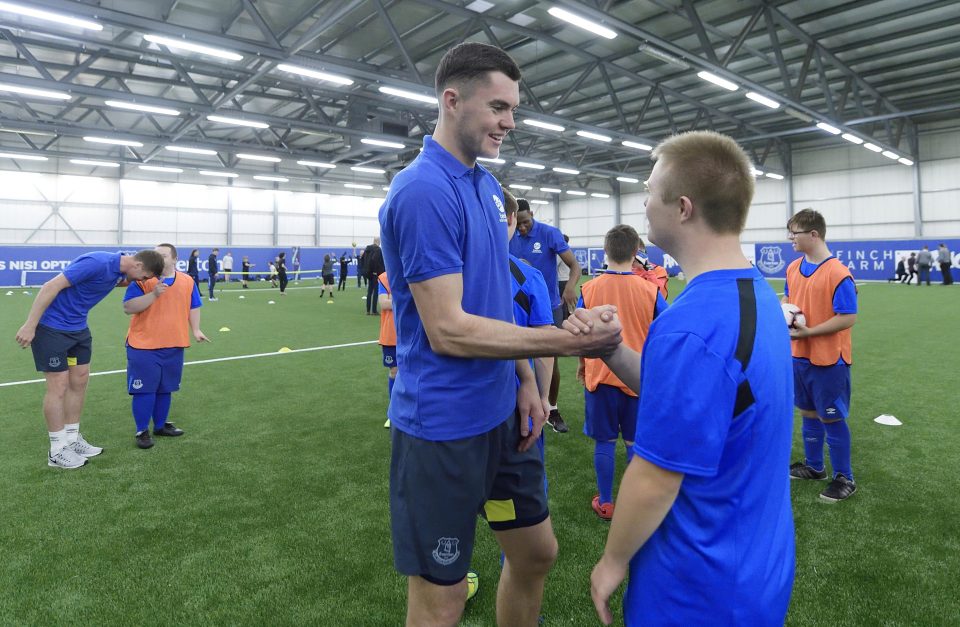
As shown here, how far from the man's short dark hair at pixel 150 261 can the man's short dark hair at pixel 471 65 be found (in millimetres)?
3880

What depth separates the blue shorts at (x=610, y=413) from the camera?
3.58 meters

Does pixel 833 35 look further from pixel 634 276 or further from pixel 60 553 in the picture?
pixel 60 553

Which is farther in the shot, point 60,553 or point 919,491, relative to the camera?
point 919,491

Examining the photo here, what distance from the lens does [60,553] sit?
10.5 ft

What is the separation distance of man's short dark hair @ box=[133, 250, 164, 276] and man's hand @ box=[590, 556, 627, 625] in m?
4.55


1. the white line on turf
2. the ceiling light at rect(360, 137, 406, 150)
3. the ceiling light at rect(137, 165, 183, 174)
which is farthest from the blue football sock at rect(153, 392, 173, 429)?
the ceiling light at rect(137, 165, 183, 174)

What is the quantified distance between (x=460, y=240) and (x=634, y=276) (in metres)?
2.37

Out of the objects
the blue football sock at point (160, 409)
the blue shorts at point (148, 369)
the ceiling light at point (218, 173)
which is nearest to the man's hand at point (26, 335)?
the blue shorts at point (148, 369)

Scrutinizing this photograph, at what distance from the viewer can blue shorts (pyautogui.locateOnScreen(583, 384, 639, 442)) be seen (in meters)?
3.58

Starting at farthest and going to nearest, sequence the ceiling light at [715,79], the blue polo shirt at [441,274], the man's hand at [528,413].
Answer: the ceiling light at [715,79] → the man's hand at [528,413] → the blue polo shirt at [441,274]

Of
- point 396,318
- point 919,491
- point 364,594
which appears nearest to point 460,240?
point 396,318

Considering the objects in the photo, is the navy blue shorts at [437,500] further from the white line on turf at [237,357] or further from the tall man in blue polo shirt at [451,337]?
the white line on turf at [237,357]

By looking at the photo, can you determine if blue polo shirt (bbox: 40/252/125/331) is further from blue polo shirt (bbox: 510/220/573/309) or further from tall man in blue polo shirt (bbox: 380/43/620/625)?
tall man in blue polo shirt (bbox: 380/43/620/625)

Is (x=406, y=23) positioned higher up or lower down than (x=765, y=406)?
higher up
